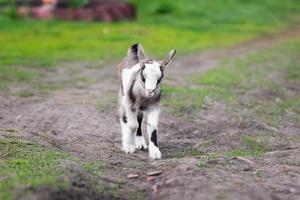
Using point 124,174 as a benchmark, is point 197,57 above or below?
below

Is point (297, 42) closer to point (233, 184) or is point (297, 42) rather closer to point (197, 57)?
point (197, 57)

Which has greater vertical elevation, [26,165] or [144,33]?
[26,165]

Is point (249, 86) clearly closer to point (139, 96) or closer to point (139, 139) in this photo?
point (139, 139)

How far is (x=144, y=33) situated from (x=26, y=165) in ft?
50.6

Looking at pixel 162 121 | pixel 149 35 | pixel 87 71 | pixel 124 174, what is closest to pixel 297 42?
pixel 149 35

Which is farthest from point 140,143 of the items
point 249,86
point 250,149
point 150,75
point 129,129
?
point 249,86

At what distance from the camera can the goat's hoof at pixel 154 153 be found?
29.2ft

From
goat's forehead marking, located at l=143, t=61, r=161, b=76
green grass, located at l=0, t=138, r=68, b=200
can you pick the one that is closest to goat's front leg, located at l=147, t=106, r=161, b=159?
goat's forehead marking, located at l=143, t=61, r=161, b=76

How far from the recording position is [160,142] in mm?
10141

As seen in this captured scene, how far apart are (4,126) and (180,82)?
17.8ft

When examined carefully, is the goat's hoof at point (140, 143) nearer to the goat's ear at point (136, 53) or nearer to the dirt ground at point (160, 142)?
the dirt ground at point (160, 142)

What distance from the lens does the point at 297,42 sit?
76.1 ft

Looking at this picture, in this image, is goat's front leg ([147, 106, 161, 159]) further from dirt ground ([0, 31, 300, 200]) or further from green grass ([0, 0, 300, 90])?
green grass ([0, 0, 300, 90])

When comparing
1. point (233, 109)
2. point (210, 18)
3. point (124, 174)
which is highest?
point (124, 174)
